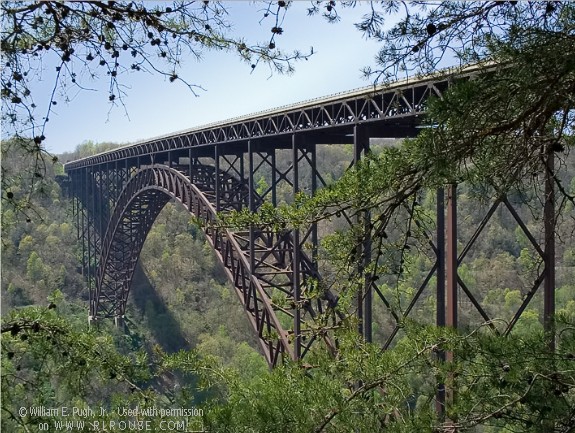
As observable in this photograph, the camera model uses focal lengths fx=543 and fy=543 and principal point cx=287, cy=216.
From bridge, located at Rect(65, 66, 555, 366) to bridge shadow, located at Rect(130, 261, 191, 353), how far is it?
7.76 m

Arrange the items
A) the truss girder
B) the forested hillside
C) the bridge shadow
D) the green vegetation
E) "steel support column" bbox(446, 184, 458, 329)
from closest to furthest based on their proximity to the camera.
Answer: the green vegetation, the forested hillside, "steel support column" bbox(446, 184, 458, 329), the truss girder, the bridge shadow

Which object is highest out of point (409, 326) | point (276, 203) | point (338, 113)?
point (338, 113)

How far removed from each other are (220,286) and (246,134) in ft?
104

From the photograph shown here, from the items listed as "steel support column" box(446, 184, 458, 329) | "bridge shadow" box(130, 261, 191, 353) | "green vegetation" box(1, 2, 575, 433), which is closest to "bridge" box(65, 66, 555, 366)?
"steel support column" box(446, 184, 458, 329)

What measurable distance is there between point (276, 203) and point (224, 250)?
6.32ft

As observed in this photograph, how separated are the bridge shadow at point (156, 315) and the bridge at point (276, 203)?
7.76 metres

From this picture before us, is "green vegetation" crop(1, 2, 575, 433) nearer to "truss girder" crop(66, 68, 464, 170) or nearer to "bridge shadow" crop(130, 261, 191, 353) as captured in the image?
"truss girder" crop(66, 68, 464, 170)

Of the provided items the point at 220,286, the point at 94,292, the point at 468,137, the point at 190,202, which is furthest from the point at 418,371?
the point at 220,286

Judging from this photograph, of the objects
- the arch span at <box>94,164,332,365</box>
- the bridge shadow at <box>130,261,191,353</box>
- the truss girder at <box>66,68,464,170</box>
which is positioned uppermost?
the truss girder at <box>66,68,464,170</box>

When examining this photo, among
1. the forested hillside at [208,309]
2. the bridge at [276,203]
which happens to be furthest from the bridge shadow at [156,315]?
the bridge at [276,203]

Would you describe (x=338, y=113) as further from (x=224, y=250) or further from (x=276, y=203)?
(x=224, y=250)

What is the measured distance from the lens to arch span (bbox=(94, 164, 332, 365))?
11234 millimetres

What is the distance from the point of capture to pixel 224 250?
550 inches

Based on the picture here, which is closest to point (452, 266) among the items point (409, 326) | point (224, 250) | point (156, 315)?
point (409, 326)
